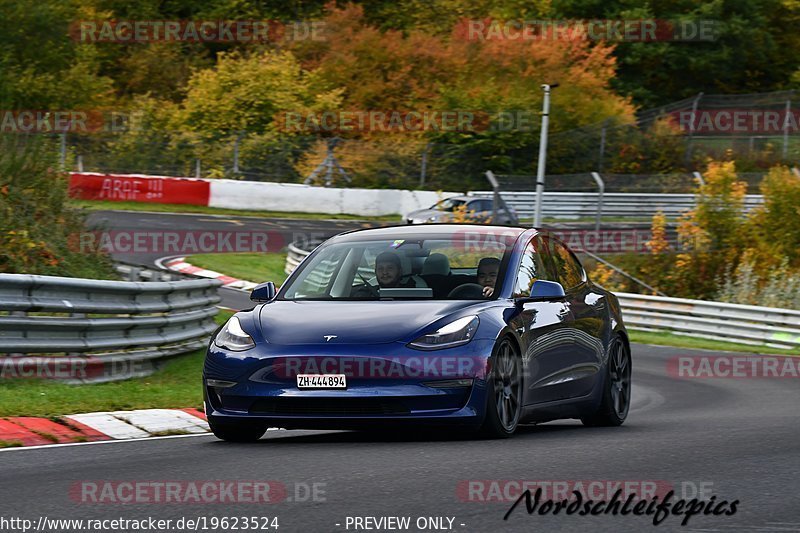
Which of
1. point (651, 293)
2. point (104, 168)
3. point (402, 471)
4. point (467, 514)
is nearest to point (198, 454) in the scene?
point (402, 471)

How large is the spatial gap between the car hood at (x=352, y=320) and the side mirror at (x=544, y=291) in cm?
51

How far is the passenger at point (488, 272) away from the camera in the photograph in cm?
976

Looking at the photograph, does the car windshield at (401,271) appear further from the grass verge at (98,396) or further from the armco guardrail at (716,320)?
the armco guardrail at (716,320)

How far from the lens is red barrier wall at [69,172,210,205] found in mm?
44031

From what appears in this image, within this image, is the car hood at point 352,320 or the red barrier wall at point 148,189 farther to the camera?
the red barrier wall at point 148,189

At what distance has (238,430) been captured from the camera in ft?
30.1

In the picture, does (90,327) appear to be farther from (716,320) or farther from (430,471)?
(716,320)

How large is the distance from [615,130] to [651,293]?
1816cm

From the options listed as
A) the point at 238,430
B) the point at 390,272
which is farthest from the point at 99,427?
the point at 390,272

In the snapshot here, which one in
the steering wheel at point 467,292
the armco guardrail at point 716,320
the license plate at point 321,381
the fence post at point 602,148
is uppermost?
the fence post at point 602,148

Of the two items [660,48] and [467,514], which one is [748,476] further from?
[660,48]

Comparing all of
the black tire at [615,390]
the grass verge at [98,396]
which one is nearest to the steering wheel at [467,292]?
the black tire at [615,390]

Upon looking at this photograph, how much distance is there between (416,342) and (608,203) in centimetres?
2358

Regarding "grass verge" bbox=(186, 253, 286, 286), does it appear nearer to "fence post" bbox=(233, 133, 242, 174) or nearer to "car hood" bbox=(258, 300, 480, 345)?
"fence post" bbox=(233, 133, 242, 174)
